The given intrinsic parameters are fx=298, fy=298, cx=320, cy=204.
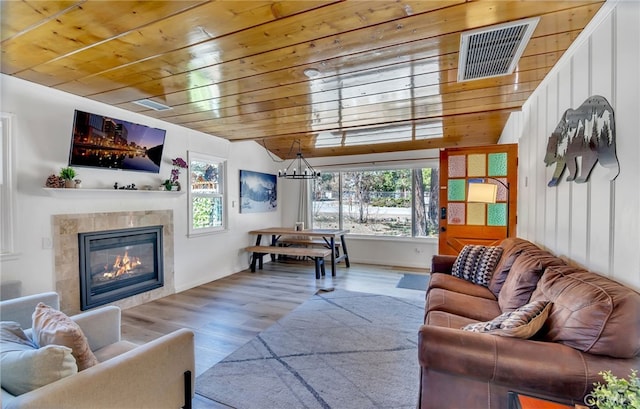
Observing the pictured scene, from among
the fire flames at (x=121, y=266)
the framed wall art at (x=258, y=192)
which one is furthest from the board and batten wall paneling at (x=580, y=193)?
the framed wall art at (x=258, y=192)

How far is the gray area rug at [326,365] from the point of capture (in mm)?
1992

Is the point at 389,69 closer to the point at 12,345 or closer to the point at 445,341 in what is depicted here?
the point at 445,341

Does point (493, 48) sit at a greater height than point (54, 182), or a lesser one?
greater

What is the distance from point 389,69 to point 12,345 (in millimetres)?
2824

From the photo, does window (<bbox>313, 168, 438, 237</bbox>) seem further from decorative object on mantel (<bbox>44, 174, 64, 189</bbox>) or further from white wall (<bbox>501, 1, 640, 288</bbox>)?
decorative object on mantel (<bbox>44, 174, 64, 189</bbox>)

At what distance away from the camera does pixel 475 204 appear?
4117 millimetres

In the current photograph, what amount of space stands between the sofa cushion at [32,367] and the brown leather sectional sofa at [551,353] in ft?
5.10

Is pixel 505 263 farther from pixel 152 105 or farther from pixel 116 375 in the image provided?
pixel 152 105

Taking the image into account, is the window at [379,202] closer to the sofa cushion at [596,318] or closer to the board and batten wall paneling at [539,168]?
the board and batten wall paneling at [539,168]

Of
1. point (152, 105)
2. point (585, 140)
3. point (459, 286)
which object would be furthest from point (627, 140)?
point (152, 105)

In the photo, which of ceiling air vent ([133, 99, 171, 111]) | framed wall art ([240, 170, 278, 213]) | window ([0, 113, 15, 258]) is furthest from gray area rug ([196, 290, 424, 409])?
framed wall art ([240, 170, 278, 213])

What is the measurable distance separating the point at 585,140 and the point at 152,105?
400cm

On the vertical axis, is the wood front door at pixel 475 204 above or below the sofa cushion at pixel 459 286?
above

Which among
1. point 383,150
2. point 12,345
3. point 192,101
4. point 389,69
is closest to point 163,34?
point 192,101
